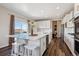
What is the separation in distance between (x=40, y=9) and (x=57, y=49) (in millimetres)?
887

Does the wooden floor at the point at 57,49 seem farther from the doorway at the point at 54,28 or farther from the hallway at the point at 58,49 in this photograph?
the doorway at the point at 54,28

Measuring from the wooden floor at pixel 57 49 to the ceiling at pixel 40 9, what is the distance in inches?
21.8

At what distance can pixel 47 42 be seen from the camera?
2148mm

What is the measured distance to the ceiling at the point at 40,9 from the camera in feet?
5.91

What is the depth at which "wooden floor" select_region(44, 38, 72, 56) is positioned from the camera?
1820 mm

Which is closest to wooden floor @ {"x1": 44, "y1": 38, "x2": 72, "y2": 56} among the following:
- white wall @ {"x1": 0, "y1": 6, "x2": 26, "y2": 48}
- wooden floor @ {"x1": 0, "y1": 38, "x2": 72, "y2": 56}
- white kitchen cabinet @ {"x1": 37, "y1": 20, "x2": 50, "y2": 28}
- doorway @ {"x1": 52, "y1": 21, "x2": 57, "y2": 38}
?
wooden floor @ {"x1": 0, "y1": 38, "x2": 72, "y2": 56}

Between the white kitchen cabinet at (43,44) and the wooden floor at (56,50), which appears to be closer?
the wooden floor at (56,50)

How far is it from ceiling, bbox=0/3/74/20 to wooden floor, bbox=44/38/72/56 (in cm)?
55

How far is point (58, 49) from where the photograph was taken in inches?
74.9

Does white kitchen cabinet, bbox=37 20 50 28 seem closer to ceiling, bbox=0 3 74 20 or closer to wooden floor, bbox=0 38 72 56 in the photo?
ceiling, bbox=0 3 74 20

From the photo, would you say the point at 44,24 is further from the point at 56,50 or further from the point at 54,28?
the point at 56,50

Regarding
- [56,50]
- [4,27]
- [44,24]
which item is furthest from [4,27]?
[56,50]

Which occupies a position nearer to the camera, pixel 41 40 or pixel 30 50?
pixel 30 50

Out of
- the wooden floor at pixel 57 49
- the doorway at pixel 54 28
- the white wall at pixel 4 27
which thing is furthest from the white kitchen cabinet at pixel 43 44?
the white wall at pixel 4 27
